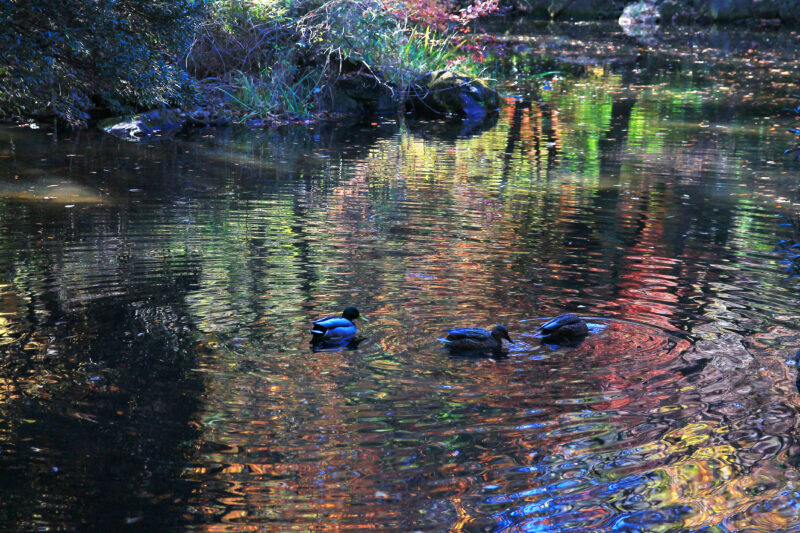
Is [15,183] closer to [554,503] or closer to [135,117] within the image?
[135,117]

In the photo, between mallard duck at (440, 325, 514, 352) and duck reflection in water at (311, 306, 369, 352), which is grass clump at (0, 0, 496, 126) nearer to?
duck reflection in water at (311, 306, 369, 352)

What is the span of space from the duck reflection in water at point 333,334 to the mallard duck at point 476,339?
71cm

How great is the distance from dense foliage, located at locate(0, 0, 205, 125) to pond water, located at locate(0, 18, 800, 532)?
1.54 metres

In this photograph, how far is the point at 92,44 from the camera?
30.9 ft

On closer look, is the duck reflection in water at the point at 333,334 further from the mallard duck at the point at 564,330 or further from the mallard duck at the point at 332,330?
the mallard duck at the point at 564,330

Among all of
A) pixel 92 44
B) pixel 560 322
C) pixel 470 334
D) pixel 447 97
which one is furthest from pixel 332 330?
pixel 447 97

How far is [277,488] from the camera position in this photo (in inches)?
181

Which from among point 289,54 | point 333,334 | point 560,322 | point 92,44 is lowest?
point 333,334

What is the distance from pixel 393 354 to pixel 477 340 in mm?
612

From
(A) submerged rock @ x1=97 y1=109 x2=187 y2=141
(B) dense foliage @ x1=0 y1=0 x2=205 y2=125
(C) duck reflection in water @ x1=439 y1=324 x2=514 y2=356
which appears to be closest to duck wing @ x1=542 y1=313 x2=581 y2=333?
(C) duck reflection in water @ x1=439 y1=324 x2=514 y2=356

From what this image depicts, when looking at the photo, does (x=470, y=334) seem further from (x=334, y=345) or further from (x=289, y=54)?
(x=289, y=54)

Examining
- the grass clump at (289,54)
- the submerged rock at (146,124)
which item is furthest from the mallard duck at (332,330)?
the submerged rock at (146,124)

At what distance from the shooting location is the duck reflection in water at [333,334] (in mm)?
6211

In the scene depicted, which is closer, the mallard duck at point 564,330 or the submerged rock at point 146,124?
the mallard duck at point 564,330
